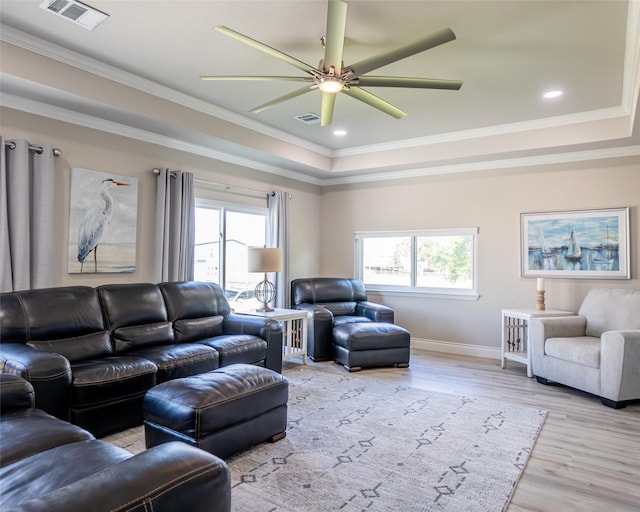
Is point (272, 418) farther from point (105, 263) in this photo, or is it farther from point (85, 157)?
point (85, 157)

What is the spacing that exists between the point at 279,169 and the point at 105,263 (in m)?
2.77

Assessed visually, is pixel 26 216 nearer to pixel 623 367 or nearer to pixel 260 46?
pixel 260 46

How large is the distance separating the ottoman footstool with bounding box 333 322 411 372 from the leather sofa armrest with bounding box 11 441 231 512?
3293mm

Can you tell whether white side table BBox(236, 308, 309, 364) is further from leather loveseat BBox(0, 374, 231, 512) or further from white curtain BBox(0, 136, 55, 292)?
leather loveseat BBox(0, 374, 231, 512)

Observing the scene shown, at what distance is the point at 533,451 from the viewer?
274cm

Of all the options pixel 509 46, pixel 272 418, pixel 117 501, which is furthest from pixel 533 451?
pixel 509 46

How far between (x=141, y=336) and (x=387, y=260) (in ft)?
12.5

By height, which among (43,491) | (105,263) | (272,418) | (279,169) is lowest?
(272,418)

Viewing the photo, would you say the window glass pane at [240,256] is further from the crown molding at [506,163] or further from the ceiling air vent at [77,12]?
the ceiling air vent at [77,12]

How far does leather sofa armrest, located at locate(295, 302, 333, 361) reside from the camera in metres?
5.05

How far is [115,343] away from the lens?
3.40 metres

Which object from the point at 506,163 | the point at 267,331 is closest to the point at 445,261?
the point at 506,163

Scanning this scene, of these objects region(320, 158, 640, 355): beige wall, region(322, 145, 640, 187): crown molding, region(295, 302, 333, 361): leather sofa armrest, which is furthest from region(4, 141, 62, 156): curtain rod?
region(320, 158, 640, 355): beige wall

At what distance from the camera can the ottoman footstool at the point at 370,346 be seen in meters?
4.64
